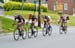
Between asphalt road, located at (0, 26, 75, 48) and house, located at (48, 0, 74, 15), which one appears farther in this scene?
house, located at (48, 0, 74, 15)

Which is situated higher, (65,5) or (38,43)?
(38,43)

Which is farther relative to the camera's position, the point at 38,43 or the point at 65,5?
the point at 65,5

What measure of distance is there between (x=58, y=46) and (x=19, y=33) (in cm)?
404

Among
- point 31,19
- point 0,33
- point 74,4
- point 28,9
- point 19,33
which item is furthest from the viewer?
point 74,4

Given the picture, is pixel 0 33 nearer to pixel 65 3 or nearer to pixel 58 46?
pixel 58 46

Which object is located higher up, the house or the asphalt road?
the asphalt road

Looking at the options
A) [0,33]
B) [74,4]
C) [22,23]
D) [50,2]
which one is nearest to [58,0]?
[50,2]

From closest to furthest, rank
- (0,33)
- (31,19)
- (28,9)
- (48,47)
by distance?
1. (48,47)
2. (31,19)
3. (0,33)
4. (28,9)

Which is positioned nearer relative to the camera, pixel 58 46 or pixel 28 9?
pixel 58 46

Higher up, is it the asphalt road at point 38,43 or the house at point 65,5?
the asphalt road at point 38,43

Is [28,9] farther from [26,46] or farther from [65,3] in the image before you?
[26,46]

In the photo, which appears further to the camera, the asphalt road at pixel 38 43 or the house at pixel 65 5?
the house at pixel 65 5

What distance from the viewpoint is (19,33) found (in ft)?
72.0

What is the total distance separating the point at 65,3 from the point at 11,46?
2081 inches
